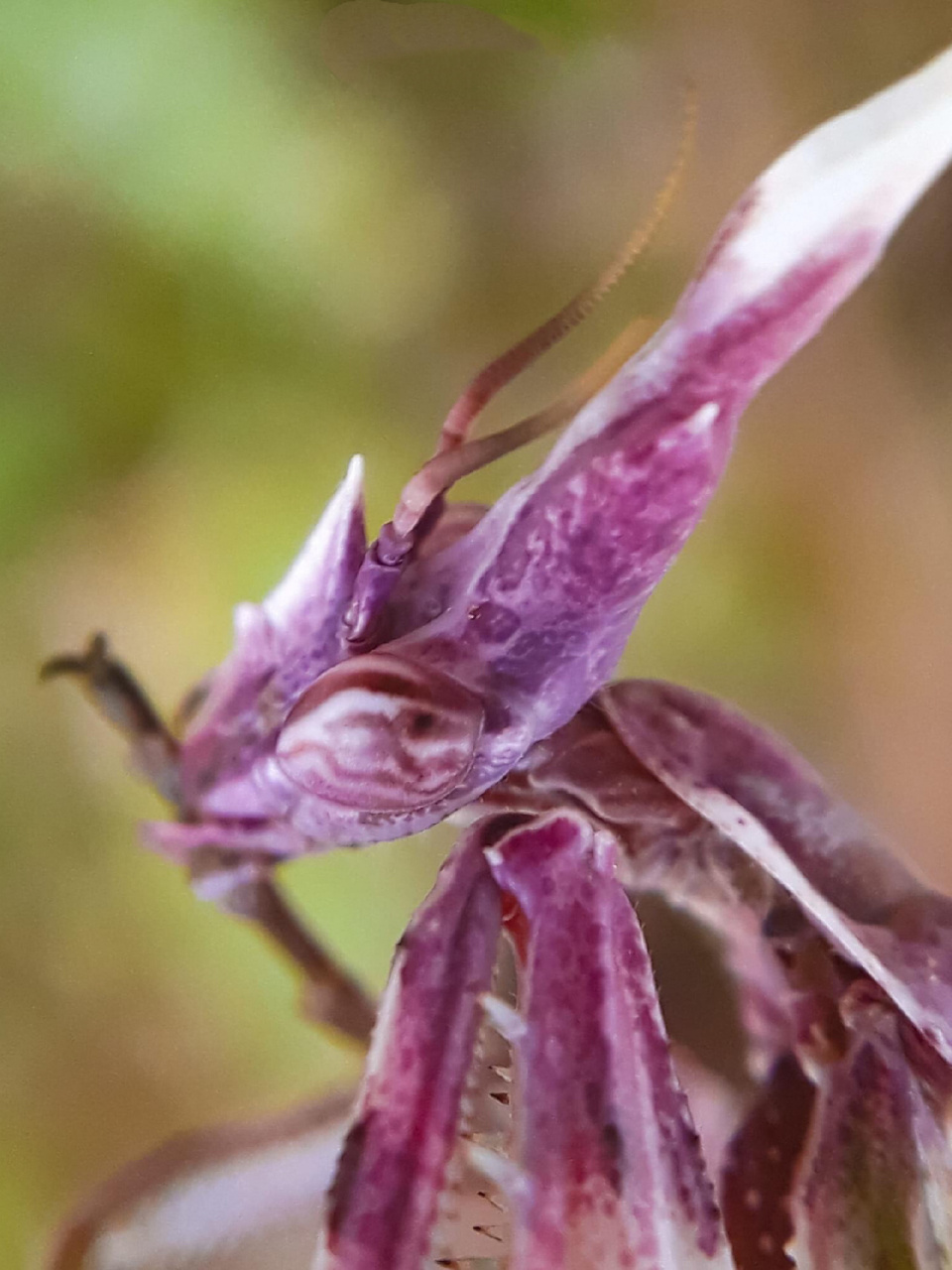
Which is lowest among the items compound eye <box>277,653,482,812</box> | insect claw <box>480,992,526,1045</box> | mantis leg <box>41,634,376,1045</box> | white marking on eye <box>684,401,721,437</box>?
insect claw <box>480,992,526,1045</box>

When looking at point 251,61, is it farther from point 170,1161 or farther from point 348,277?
point 170,1161

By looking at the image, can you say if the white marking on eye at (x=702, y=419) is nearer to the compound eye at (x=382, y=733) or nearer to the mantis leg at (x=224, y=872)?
the compound eye at (x=382, y=733)

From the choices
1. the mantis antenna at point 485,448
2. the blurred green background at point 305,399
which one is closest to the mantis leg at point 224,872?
the blurred green background at point 305,399

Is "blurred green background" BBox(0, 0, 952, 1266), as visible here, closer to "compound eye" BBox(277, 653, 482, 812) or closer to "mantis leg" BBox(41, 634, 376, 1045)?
"mantis leg" BBox(41, 634, 376, 1045)

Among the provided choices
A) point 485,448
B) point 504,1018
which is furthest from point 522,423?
point 504,1018

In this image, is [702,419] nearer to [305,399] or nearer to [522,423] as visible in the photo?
[522,423]

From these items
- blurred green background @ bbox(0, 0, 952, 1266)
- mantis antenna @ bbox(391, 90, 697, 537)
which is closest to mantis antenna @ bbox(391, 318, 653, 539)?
mantis antenna @ bbox(391, 90, 697, 537)

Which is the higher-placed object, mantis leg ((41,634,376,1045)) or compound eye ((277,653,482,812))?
mantis leg ((41,634,376,1045))

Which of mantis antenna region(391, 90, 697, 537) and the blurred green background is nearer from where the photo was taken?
mantis antenna region(391, 90, 697, 537)
